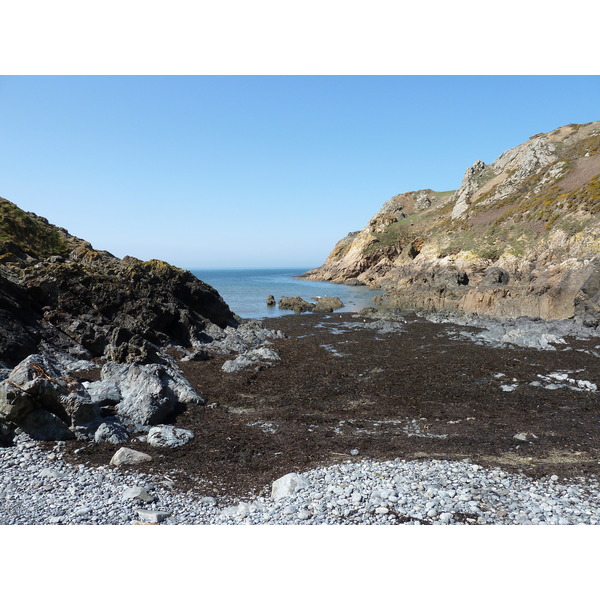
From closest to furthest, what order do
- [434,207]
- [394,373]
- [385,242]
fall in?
[394,373]
[385,242]
[434,207]

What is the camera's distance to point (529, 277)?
37.1 m

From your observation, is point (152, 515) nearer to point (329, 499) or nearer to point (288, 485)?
point (288, 485)

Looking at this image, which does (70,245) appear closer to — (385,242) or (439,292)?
(439,292)

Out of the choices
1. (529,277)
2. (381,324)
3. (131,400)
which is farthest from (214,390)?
(529,277)

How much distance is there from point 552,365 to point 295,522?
1772 centimetres

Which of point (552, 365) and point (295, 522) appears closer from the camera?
point (295, 522)

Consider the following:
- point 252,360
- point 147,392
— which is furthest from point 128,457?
point 252,360

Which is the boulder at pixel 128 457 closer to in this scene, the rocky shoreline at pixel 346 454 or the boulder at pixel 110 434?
the rocky shoreline at pixel 346 454

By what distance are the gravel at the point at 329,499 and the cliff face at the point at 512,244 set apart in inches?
935

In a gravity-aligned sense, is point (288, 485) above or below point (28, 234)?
below

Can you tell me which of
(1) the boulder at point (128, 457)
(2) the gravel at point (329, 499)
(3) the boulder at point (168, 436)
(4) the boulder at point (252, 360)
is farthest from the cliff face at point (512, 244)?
(1) the boulder at point (128, 457)

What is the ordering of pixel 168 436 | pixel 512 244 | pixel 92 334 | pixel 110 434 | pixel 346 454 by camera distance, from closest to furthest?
pixel 346 454
pixel 110 434
pixel 168 436
pixel 92 334
pixel 512 244

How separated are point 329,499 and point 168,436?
526 cm

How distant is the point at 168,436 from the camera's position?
1024cm
